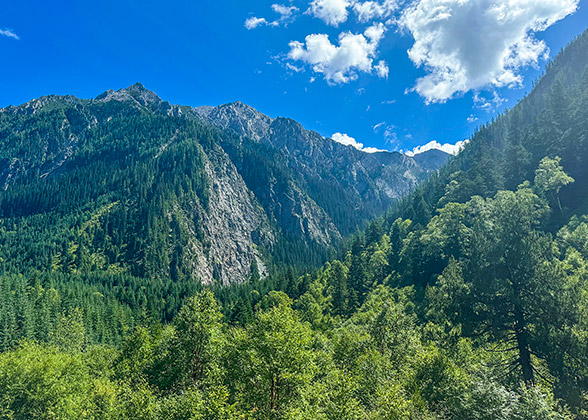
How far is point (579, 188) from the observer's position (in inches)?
3120

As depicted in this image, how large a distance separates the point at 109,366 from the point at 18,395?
1866cm

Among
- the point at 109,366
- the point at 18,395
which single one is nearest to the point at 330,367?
the point at 18,395

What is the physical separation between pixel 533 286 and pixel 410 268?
62.4 metres

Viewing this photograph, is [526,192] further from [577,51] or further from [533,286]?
[577,51]

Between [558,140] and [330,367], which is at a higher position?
[558,140]

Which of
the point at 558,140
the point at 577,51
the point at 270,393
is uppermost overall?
the point at 577,51

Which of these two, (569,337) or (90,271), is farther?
(90,271)

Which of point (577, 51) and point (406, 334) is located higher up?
point (577, 51)

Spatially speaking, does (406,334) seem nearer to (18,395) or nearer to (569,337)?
(569,337)

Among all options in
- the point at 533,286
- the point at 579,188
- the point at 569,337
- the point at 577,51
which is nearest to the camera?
the point at 569,337

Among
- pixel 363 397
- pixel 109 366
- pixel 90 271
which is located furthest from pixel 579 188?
pixel 90 271

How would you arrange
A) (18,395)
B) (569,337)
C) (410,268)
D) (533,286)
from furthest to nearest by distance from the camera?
(410,268), (18,395), (533,286), (569,337)

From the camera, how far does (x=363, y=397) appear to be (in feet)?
92.0

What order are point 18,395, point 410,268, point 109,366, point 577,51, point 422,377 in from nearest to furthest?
point 422,377
point 18,395
point 109,366
point 410,268
point 577,51
